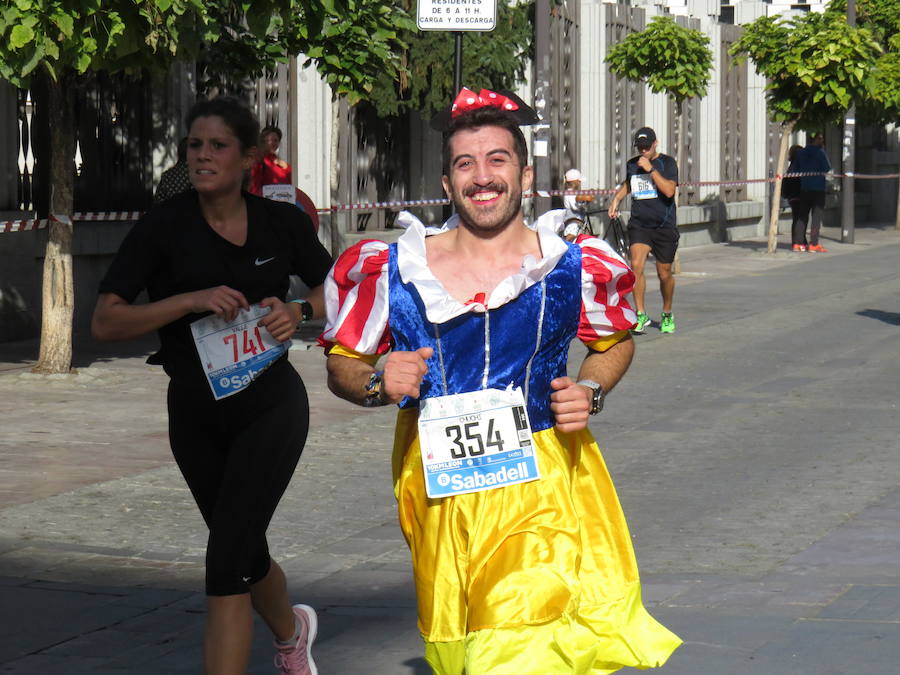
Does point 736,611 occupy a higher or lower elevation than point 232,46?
lower

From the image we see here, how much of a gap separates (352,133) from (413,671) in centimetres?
1546

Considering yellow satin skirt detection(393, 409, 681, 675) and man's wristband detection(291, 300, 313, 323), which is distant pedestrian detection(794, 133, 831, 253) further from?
yellow satin skirt detection(393, 409, 681, 675)

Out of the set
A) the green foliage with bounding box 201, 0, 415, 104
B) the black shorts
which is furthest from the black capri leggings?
the black shorts

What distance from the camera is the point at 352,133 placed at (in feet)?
66.5

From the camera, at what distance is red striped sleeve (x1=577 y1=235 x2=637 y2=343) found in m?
4.10

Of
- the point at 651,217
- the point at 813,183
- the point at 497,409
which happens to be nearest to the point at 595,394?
the point at 497,409

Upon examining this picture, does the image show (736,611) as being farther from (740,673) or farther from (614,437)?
(614,437)

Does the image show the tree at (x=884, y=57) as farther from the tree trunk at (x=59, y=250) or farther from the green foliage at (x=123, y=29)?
the tree trunk at (x=59, y=250)

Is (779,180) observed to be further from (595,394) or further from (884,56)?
(595,394)

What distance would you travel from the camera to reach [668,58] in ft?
75.5

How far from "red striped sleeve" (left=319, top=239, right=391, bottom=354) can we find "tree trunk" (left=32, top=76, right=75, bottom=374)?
8.23 m

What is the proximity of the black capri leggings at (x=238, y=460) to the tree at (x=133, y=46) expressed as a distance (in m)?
5.58

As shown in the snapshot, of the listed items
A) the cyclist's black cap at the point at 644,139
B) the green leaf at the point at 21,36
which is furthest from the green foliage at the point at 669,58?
the green leaf at the point at 21,36

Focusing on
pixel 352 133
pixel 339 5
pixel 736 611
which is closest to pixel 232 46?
pixel 339 5
